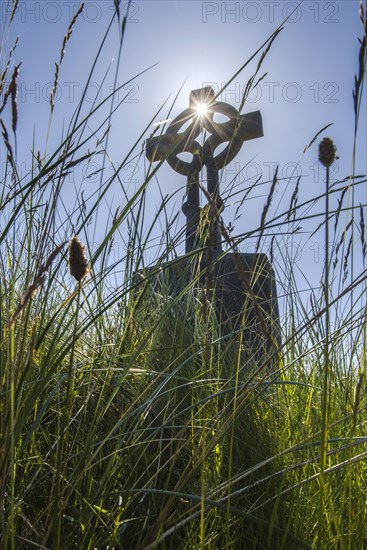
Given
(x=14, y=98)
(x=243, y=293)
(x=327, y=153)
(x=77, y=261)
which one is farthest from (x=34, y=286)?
(x=243, y=293)

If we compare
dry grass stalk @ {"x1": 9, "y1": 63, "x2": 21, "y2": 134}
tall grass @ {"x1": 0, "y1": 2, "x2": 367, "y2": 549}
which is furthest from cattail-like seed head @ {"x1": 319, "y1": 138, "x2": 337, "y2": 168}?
dry grass stalk @ {"x1": 9, "y1": 63, "x2": 21, "y2": 134}

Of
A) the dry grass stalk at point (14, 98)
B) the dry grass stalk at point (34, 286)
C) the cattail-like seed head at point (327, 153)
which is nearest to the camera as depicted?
the dry grass stalk at point (34, 286)

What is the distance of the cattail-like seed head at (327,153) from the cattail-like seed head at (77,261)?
29 centimetres

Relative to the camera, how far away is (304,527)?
0.89 meters

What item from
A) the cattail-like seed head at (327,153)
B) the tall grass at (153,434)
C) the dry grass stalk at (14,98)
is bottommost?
the tall grass at (153,434)

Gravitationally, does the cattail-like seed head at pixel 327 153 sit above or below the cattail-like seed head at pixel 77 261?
above

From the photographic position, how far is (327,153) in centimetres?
60

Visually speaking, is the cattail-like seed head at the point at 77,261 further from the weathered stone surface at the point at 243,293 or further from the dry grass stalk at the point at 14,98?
the dry grass stalk at the point at 14,98

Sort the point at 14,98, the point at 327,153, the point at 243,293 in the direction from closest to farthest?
the point at 327,153 → the point at 14,98 → the point at 243,293

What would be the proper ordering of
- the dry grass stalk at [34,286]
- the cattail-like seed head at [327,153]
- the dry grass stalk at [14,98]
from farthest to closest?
1. the dry grass stalk at [14,98]
2. the cattail-like seed head at [327,153]
3. the dry grass stalk at [34,286]

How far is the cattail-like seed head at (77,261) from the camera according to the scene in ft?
1.65

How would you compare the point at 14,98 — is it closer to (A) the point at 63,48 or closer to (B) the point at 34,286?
(A) the point at 63,48

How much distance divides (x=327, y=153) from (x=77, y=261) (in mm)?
306

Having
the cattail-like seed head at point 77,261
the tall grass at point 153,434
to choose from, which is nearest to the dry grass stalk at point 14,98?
the tall grass at point 153,434
